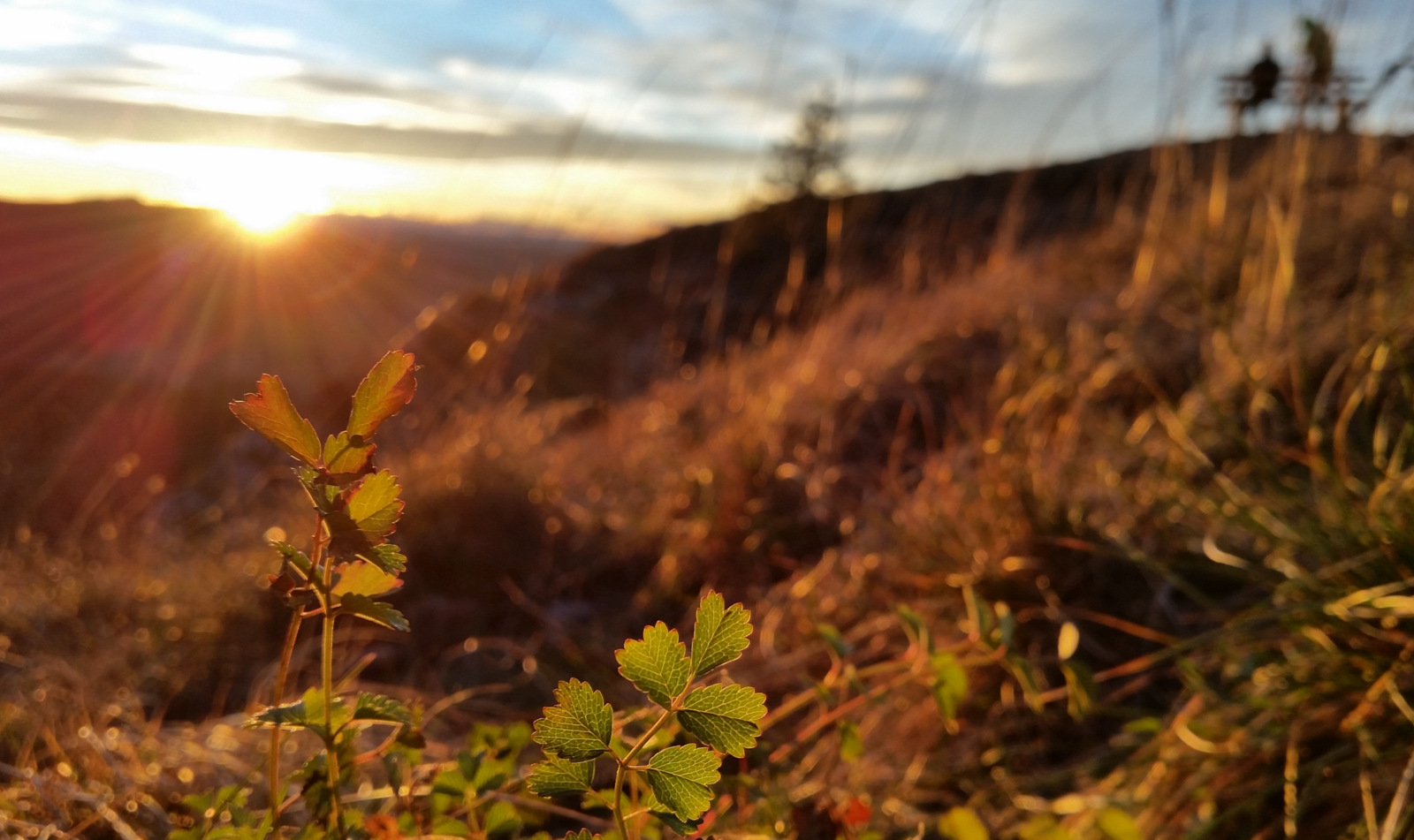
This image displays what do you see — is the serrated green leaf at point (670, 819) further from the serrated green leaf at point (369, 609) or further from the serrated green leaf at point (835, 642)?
the serrated green leaf at point (835, 642)

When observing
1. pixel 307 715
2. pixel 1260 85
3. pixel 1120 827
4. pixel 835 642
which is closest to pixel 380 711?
pixel 307 715

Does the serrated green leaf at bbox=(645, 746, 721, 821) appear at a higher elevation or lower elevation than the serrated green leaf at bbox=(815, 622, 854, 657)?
higher

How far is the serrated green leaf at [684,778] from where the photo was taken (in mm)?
445

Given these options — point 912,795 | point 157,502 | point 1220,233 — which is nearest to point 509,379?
point 157,502

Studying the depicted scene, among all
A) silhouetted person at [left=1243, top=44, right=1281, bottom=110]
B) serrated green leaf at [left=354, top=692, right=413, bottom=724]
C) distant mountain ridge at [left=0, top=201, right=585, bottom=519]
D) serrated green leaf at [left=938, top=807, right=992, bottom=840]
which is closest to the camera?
serrated green leaf at [left=354, top=692, right=413, bottom=724]

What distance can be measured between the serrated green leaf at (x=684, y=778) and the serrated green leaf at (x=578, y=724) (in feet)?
0.10

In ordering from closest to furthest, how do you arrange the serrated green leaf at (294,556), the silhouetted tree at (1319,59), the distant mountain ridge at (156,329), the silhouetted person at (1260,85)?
the serrated green leaf at (294,556) → the silhouetted tree at (1319,59) → the silhouetted person at (1260,85) → the distant mountain ridge at (156,329)

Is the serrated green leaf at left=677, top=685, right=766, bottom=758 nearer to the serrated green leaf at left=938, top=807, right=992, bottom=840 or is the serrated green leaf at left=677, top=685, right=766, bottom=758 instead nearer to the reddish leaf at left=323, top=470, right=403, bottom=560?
the reddish leaf at left=323, top=470, right=403, bottom=560

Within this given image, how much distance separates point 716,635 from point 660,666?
0.03 m

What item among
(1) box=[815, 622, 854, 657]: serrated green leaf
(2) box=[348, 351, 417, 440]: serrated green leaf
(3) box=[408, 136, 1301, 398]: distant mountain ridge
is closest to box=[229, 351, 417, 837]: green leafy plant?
(2) box=[348, 351, 417, 440]: serrated green leaf

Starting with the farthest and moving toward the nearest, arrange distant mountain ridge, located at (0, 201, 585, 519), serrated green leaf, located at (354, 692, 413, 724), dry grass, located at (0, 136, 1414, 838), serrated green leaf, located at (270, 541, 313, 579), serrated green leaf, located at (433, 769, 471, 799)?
distant mountain ridge, located at (0, 201, 585, 519) < dry grass, located at (0, 136, 1414, 838) < serrated green leaf, located at (433, 769, 471, 799) < serrated green leaf, located at (354, 692, 413, 724) < serrated green leaf, located at (270, 541, 313, 579)

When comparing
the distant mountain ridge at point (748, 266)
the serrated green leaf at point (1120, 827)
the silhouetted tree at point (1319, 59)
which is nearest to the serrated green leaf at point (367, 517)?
the serrated green leaf at point (1120, 827)

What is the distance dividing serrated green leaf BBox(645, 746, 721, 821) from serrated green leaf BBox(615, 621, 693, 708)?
28mm

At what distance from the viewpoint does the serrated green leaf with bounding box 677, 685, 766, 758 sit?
46 cm
